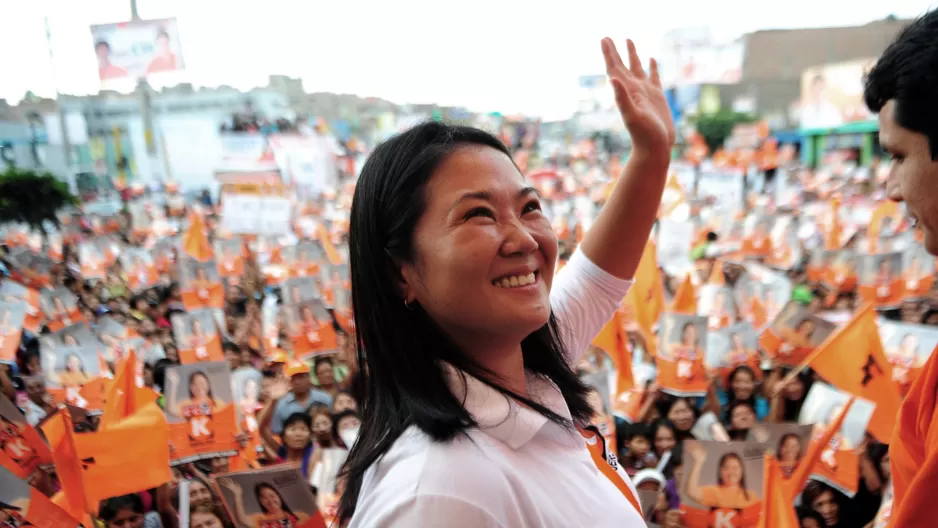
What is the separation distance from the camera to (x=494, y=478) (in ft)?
2.63

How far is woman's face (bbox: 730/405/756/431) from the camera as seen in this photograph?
343cm

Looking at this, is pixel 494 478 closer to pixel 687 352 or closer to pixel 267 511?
pixel 267 511

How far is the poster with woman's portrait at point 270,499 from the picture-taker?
2.04m

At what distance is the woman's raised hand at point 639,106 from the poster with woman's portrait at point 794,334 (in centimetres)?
293

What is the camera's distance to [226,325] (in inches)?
229

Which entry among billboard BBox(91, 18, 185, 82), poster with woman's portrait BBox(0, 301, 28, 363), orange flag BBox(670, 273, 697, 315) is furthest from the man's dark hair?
billboard BBox(91, 18, 185, 82)

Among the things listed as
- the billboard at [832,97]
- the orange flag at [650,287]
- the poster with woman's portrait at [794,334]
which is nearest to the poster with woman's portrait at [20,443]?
the orange flag at [650,287]

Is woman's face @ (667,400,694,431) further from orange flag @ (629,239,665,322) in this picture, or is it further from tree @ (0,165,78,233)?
tree @ (0,165,78,233)

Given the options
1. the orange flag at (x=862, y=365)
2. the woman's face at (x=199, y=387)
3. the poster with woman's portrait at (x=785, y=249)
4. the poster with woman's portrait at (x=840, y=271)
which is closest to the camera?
the orange flag at (x=862, y=365)

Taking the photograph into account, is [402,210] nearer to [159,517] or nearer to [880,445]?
[159,517]

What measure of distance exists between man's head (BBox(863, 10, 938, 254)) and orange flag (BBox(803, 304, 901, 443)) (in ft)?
7.24

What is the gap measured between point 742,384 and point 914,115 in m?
3.02

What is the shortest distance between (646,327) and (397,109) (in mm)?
37406

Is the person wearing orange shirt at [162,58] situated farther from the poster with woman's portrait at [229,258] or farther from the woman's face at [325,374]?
the woman's face at [325,374]
